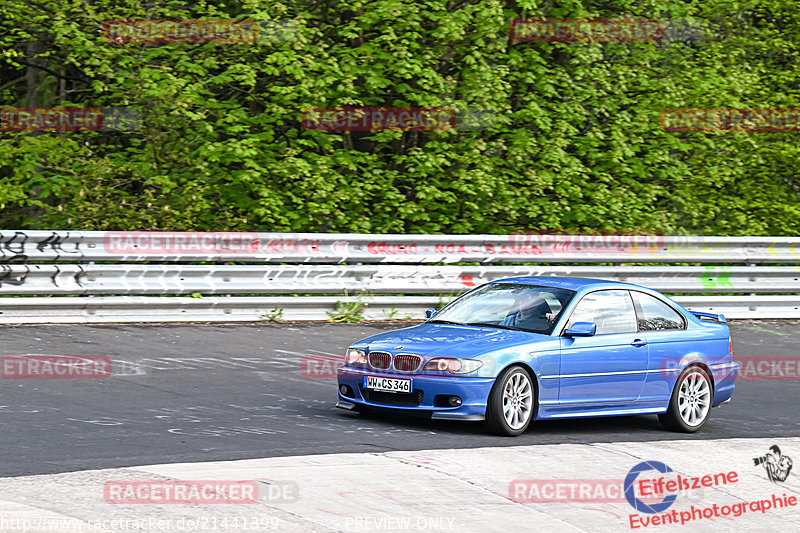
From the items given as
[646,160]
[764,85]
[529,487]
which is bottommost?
[529,487]

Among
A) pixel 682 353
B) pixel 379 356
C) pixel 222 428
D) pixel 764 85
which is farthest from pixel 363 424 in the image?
pixel 764 85

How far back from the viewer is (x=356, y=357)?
9719 millimetres

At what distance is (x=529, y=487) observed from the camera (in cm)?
756

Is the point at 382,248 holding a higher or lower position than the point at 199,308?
higher

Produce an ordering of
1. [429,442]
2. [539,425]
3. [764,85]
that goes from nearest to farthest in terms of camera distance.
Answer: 1. [429,442]
2. [539,425]
3. [764,85]

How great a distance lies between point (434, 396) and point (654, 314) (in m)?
2.55

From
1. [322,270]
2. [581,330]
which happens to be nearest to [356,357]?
[581,330]

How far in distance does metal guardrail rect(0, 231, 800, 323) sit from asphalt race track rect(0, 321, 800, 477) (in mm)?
515

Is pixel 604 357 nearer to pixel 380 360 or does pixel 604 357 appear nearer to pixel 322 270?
pixel 380 360

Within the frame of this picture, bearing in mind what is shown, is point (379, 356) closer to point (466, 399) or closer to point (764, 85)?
point (466, 399)

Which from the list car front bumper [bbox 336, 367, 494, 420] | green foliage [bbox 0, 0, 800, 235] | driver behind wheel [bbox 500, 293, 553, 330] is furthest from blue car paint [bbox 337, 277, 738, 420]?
green foliage [bbox 0, 0, 800, 235]

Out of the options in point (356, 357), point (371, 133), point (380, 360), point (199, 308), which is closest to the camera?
point (380, 360)

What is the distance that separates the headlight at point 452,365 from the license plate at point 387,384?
0.23m

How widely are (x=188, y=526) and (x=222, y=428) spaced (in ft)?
9.38
